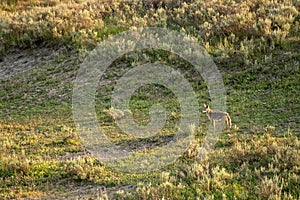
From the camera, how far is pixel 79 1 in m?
22.3

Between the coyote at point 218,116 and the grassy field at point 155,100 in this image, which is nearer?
the grassy field at point 155,100

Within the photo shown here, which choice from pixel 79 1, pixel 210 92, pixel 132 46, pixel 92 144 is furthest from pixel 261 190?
pixel 79 1

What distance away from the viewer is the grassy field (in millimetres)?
7625

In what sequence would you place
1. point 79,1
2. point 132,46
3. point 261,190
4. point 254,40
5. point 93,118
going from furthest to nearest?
point 79,1
point 132,46
point 254,40
point 93,118
point 261,190

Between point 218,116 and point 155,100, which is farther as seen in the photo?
point 155,100

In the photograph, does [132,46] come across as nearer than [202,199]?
No

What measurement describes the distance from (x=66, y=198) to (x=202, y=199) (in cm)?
228

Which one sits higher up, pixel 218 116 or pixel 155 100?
pixel 155 100

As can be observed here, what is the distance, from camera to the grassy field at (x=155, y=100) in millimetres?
7625

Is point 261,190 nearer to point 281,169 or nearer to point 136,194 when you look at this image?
point 281,169

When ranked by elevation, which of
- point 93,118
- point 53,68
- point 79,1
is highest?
point 79,1

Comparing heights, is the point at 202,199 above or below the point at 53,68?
below

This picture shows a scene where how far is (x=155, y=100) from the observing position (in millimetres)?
12375

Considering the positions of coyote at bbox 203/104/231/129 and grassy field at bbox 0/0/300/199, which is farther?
coyote at bbox 203/104/231/129
